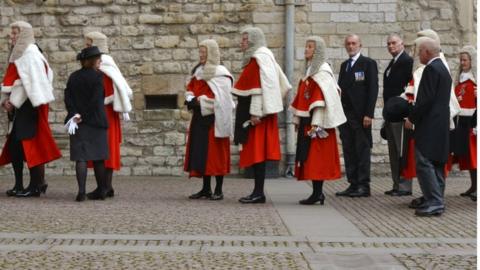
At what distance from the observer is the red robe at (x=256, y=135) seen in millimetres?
9977

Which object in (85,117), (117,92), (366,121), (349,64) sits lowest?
(366,121)

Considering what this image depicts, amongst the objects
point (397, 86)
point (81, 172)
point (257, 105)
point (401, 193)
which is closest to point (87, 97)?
point (81, 172)

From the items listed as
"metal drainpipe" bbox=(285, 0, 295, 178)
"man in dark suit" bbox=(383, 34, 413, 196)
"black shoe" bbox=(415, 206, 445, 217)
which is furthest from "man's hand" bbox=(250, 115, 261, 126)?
"metal drainpipe" bbox=(285, 0, 295, 178)

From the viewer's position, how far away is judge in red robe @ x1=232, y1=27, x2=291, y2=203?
991 cm

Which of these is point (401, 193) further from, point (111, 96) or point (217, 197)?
point (111, 96)

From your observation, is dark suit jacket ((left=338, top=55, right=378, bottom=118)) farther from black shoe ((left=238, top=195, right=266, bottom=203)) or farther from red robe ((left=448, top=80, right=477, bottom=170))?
black shoe ((left=238, top=195, right=266, bottom=203))

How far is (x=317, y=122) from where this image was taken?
979cm

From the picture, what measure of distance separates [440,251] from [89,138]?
185 inches

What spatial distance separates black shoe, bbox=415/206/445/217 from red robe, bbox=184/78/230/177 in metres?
2.43

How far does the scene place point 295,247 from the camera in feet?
22.9

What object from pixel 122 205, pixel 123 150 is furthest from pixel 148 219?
pixel 123 150

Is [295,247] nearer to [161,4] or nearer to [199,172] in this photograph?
[199,172]

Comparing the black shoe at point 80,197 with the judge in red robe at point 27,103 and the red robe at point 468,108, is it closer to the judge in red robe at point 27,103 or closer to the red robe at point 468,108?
the judge in red robe at point 27,103

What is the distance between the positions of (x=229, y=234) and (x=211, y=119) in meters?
3.17
